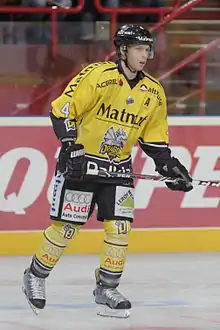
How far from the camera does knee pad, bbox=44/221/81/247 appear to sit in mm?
4344

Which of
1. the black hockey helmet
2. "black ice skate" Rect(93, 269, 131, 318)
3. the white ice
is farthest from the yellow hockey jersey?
the white ice

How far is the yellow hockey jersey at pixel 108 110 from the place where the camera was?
420 cm

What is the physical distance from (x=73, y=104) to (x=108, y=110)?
177 mm

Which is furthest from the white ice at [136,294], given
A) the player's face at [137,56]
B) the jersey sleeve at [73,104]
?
the player's face at [137,56]

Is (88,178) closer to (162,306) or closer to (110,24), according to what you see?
(162,306)

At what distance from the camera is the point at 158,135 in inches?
175

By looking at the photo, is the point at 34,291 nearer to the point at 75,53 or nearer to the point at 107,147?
the point at 107,147

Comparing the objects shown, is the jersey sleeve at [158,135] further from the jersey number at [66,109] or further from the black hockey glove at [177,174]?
the jersey number at [66,109]

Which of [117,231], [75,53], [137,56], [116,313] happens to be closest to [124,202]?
[117,231]

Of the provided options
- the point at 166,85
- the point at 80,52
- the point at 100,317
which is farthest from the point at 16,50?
the point at 100,317

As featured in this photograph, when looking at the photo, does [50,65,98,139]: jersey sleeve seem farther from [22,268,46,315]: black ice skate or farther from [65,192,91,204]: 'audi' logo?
[22,268,46,315]: black ice skate

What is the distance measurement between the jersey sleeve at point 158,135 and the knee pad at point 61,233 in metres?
0.48

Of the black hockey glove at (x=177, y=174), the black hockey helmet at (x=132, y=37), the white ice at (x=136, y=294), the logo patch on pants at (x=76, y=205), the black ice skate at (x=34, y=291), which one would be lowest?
the white ice at (x=136, y=294)

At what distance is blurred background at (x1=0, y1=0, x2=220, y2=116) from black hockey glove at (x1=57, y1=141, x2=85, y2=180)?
1.96m
